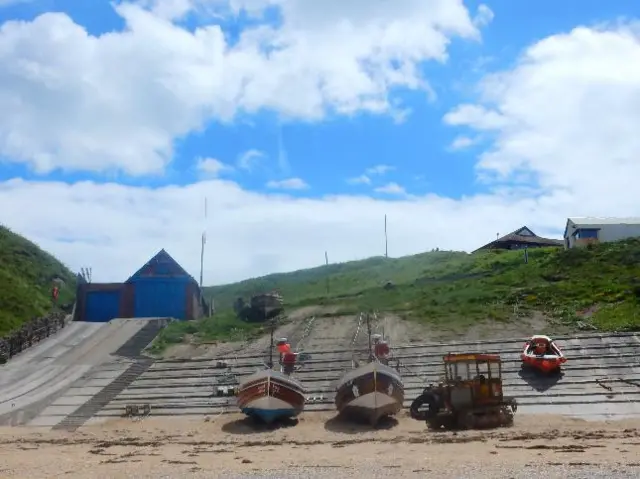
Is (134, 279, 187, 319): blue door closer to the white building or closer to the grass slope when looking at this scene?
the grass slope

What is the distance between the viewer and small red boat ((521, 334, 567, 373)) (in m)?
29.5

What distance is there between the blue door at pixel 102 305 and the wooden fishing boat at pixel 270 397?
29845 mm

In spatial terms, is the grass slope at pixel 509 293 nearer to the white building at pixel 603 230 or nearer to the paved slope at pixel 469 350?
the paved slope at pixel 469 350

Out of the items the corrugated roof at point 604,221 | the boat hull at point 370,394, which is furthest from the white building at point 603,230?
the boat hull at point 370,394

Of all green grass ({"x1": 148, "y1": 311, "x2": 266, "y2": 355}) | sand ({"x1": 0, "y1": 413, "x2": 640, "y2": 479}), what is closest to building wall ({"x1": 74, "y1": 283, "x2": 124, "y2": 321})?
green grass ({"x1": 148, "y1": 311, "x2": 266, "y2": 355})

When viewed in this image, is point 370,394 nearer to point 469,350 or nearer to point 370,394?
point 370,394

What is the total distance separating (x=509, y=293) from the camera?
143ft

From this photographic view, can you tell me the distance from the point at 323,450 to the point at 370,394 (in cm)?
509

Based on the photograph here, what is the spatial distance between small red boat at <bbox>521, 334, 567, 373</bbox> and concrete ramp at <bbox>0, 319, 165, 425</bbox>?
2015 cm

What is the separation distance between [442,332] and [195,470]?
2240cm

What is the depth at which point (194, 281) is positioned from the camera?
188 feet

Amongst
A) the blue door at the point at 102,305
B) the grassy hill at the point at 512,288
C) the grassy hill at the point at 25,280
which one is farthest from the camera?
the blue door at the point at 102,305

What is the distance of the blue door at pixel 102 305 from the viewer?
55.0 m

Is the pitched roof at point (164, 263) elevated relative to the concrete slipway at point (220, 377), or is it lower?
elevated
